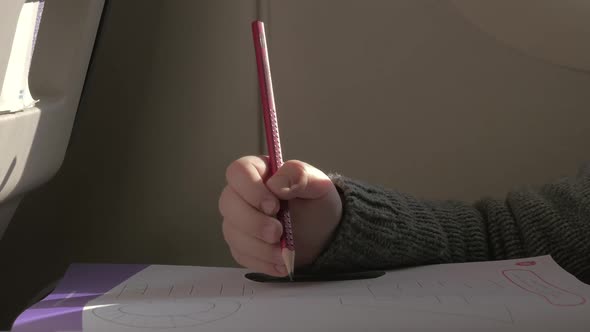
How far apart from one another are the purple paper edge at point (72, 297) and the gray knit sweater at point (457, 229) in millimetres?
144

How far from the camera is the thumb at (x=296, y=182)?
0.44m

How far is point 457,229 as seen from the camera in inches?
21.8

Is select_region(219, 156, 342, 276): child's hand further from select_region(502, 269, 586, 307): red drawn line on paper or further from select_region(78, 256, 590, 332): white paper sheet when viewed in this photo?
select_region(502, 269, 586, 307): red drawn line on paper

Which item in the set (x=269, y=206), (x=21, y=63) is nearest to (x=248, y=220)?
(x=269, y=206)

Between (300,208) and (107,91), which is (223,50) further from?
(300,208)

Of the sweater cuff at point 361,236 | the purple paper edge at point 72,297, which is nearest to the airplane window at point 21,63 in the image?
the purple paper edge at point 72,297

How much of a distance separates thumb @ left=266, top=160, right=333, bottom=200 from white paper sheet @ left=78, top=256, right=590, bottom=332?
6 cm

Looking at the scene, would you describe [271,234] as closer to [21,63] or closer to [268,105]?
[268,105]

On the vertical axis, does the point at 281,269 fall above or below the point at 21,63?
below

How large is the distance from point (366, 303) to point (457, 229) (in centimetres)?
21

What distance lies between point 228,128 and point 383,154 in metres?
0.16

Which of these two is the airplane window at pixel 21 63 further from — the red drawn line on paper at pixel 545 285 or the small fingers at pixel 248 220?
the red drawn line on paper at pixel 545 285

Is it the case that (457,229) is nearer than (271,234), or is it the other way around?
(271,234)

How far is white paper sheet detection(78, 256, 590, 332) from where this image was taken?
0.33m
